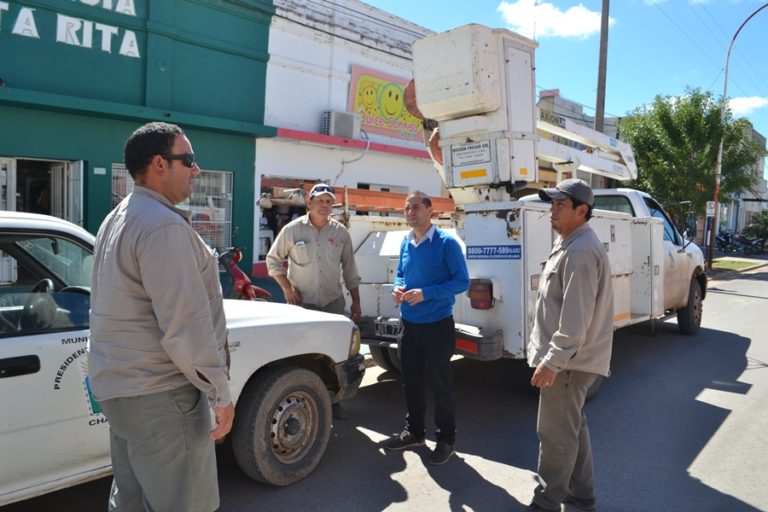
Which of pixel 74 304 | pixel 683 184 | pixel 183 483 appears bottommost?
pixel 183 483

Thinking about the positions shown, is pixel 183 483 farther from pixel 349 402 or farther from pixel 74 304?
pixel 349 402

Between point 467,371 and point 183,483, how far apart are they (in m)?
4.82

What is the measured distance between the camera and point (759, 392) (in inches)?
236

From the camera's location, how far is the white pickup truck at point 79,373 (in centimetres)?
270

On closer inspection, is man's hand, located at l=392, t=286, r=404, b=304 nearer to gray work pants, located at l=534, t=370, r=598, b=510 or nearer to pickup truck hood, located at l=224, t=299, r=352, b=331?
pickup truck hood, located at l=224, t=299, r=352, b=331

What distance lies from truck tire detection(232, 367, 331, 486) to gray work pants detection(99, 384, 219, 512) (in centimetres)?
130

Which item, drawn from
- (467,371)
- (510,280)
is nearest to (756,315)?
(467,371)

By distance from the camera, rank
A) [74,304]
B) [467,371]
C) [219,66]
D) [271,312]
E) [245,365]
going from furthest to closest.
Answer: [219,66] < [467,371] < [271,312] < [245,365] < [74,304]

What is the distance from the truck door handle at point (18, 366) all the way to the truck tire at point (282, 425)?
1.18m

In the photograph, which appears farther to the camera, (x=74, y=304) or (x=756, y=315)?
(x=756, y=315)

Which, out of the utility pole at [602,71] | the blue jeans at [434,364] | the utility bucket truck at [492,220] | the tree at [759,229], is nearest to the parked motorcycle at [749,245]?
the tree at [759,229]

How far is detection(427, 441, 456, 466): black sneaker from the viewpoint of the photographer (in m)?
4.13

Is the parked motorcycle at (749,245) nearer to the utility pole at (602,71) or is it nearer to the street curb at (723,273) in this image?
the street curb at (723,273)

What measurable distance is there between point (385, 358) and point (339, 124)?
26.6 ft
